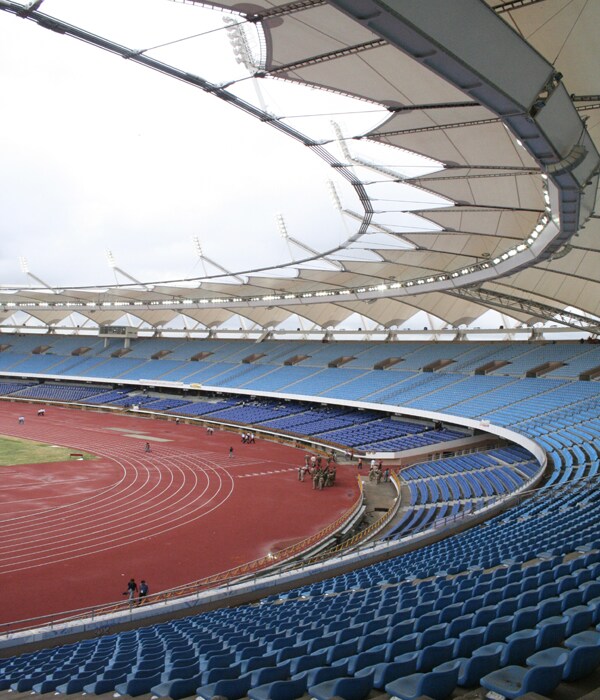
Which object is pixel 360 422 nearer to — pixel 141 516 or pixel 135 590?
pixel 141 516

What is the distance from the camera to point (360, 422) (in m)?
44.3

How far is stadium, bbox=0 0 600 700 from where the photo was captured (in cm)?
625

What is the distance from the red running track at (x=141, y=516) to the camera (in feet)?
51.9

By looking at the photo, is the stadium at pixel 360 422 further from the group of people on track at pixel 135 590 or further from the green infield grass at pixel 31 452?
the green infield grass at pixel 31 452

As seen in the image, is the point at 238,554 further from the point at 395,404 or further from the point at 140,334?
the point at 140,334

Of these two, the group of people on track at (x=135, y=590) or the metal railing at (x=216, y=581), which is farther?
the group of people on track at (x=135, y=590)

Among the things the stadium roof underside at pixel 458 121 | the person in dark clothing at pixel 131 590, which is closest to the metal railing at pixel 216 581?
the person in dark clothing at pixel 131 590

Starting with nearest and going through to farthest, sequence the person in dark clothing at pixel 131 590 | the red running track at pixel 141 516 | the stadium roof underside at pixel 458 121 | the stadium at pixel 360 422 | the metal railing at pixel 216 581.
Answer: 1. the stadium at pixel 360 422
2. the stadium roof underside at pixel 458 121
3. the metal railing at pixel 216 581
4. the person in dark clothing at pixel 131 590
5. the red running track at pixel 141 516

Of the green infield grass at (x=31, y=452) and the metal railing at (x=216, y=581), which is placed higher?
the green infield grass at (x=31, y=452)

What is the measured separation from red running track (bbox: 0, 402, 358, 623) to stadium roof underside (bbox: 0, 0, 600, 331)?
40.8 feet

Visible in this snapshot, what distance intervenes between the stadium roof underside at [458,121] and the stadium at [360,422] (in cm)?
6

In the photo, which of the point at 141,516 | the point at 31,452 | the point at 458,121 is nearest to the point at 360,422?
the point at 31,452

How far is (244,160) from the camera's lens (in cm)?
2720

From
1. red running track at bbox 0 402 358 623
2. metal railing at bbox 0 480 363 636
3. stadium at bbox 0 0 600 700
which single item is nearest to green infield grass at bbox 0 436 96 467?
red running track at bbox 0 402 358 623
